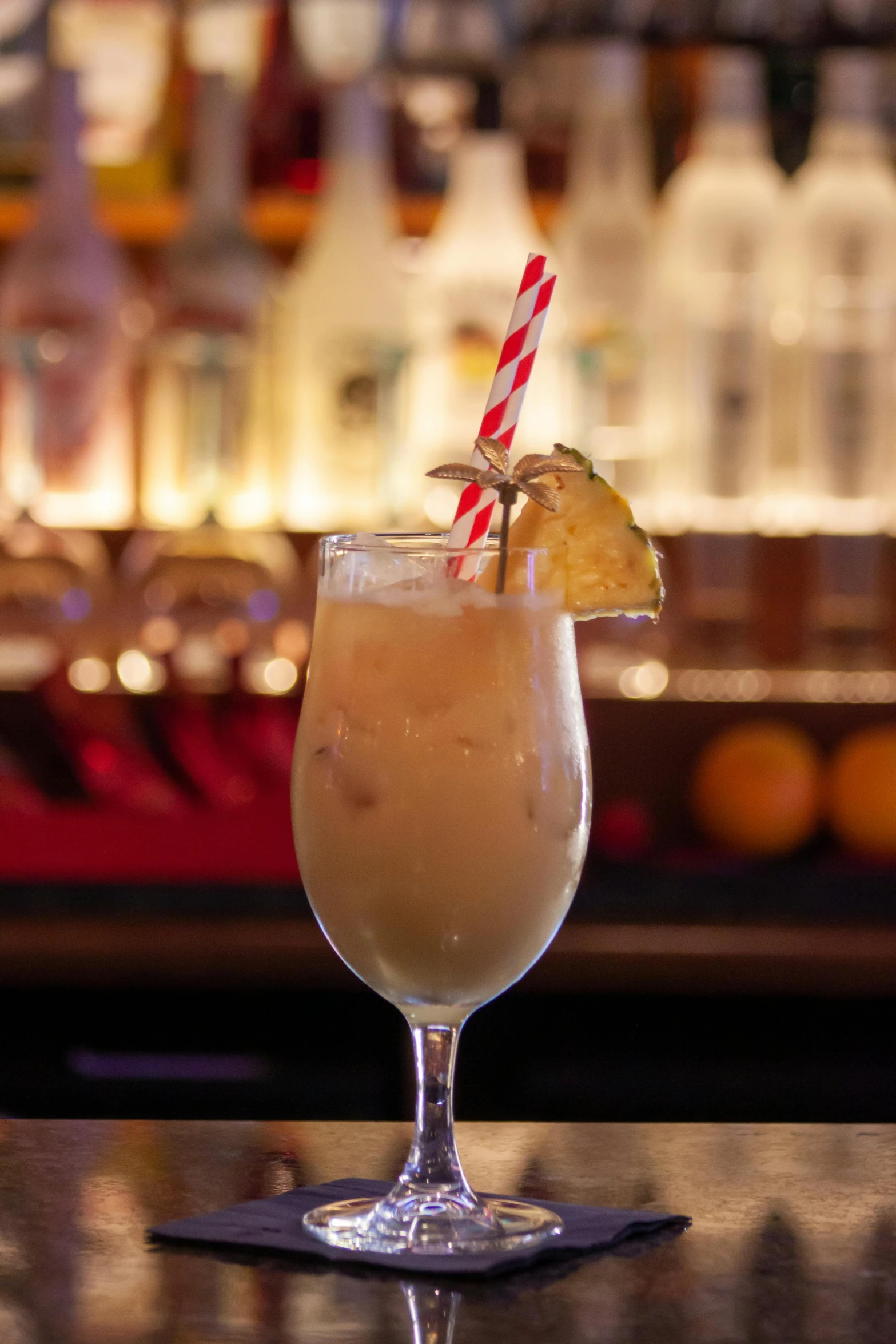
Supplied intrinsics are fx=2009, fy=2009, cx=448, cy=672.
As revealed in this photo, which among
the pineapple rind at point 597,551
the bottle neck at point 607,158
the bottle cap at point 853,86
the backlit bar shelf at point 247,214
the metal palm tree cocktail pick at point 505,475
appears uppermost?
the bottle cap at point 853,86

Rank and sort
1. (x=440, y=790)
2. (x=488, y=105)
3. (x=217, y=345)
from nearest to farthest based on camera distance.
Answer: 1. (x=440, y=790)
2. (x=217, y=345)
3. (x=488, y=105)

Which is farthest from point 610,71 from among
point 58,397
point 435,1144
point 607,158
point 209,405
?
point 435,1144

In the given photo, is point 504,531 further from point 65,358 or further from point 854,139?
point 854,139

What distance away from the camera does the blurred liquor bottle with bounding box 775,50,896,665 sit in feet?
6.86

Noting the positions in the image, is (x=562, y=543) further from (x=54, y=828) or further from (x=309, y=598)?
(x=309, y=598)

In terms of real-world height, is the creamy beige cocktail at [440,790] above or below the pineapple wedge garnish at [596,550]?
below

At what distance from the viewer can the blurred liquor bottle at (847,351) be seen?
209cm

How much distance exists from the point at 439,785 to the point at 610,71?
5.38 feet

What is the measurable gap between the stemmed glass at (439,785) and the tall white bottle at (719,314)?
140 centimetres

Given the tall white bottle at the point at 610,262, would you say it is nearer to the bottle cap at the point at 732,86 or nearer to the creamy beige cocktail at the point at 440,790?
the bottle cap at the point at 732,86

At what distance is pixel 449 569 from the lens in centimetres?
71

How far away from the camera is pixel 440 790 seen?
0.69 m

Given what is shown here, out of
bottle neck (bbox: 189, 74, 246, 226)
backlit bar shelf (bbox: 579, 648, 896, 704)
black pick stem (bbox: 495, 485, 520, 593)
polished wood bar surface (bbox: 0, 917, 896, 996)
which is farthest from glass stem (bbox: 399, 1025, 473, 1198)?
bottle neck (bbox: 189, 74, 246, 226)

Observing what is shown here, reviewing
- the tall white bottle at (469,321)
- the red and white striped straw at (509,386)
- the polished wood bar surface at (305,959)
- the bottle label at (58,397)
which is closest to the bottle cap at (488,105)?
the tall white bottle at (469,321)
